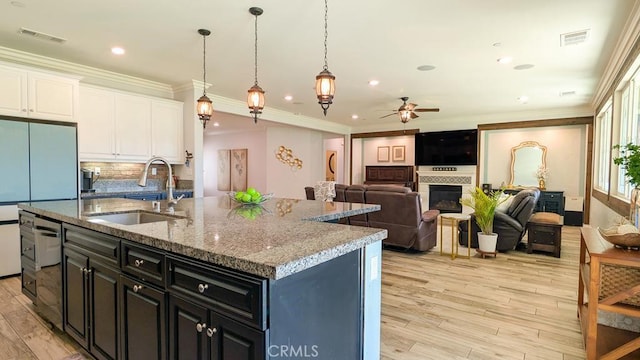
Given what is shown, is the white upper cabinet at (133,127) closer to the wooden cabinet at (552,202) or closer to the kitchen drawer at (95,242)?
the kitchen drawer at (95,242)

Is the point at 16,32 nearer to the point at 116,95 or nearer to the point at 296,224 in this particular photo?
the point at 116,95

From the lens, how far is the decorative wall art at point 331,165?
12.3 m

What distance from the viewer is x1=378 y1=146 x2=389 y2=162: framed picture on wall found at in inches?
413

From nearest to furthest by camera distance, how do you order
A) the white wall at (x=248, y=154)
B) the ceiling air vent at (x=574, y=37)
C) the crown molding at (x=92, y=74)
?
the ceiling air vent at (x=574, y=37), the crown molding at (x=92, y=74), the white wall at (x=248, y=154)

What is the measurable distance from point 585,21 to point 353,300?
363cm

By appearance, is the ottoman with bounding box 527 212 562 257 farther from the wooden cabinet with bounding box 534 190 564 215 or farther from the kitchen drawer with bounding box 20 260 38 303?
the kitchen drawer with bounding box 20 260 38 303

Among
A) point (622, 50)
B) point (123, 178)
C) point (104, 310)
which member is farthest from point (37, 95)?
point (622, 50)

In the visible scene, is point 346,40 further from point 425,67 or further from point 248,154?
point 248,154

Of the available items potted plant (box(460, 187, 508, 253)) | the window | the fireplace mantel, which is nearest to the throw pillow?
potted plant (box(460, 187, 508, 253))

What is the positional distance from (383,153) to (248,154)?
436 cm

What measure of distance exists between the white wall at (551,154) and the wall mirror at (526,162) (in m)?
0.10

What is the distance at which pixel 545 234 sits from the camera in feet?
16.1

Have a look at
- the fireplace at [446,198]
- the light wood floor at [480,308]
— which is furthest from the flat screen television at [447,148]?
the light wood floor at [480,308]

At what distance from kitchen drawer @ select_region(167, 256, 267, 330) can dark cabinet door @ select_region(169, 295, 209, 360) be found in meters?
0.06
